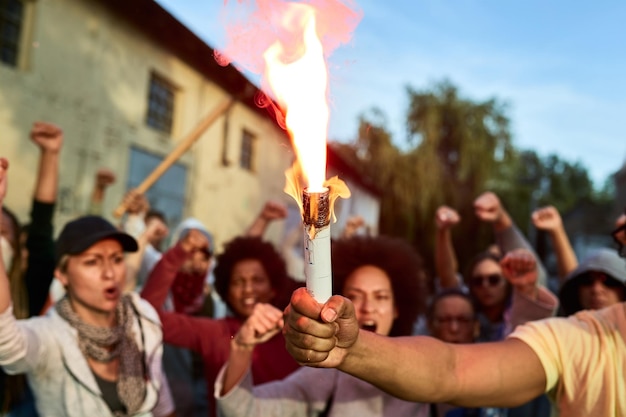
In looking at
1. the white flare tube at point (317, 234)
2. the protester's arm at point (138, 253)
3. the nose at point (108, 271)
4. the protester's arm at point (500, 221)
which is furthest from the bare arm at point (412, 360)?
the protester's arm at point (138, 253)

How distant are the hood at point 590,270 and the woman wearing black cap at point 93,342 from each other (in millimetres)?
2189

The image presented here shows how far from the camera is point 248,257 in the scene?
148 inches

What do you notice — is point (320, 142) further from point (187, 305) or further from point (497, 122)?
point (497, 122)

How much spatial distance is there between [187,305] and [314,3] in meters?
2.88

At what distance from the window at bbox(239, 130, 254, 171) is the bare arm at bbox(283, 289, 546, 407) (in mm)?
11875

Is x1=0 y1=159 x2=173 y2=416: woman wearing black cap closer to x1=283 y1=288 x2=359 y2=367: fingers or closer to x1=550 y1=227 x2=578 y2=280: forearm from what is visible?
x1=283 y1=288 x2=359 y2=367: fingers

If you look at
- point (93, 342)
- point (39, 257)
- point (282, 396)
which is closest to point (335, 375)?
point (282, 396)

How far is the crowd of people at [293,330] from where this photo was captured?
6.07 feet

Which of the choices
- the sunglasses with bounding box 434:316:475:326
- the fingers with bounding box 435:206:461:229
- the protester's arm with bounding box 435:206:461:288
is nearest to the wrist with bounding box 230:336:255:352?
the sunglasses with bounding box 434:316:475:326

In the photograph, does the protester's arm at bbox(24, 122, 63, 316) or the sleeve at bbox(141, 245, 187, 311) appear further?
the sleeve at bbox(141, 245, 187, 311)

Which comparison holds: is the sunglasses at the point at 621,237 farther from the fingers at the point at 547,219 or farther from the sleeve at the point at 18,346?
the sleeve at the point at 18,346

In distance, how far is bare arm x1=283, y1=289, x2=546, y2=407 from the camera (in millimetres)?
1454

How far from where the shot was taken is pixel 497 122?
899 inches

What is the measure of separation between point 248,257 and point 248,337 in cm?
148
